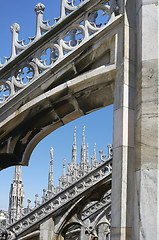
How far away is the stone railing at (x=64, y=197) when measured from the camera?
13062 millimetres

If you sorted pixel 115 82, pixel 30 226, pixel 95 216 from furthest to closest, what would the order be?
1. pixel 95 216
2. pixel 30 226
3. pixel 115 82

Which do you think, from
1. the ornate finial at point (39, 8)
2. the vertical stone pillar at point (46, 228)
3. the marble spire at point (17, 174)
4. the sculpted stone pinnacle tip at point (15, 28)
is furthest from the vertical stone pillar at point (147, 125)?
the marble spire at point (17, 174)

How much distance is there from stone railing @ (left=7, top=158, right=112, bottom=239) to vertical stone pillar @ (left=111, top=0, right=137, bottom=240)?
9727mm

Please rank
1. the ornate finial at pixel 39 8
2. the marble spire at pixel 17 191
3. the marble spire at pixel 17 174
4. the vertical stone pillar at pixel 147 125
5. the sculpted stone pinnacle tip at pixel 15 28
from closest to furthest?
the vertical stone pillar at pixel 147 125 → the ornate finial at pixel 39 8 → the sculpted stone pinnacle tip at pixel 15 28 → the marble spire at pixel 17 191 → the marble spire at pixel 17 174

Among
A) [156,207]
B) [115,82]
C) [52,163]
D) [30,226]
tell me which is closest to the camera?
[156,207]

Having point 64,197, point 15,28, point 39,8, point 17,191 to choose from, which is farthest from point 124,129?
point 17,191

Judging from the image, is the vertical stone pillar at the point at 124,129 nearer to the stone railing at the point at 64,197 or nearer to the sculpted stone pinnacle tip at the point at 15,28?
the sculpted stone pinnacle tip at the point at 15,28

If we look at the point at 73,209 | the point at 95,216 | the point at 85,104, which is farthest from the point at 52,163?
the point at 85,104

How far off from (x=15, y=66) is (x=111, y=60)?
1.18 m

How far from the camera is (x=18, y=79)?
4258mm

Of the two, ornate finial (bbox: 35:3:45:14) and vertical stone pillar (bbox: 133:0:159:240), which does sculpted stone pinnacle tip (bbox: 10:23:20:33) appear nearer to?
ornate finial (bbox: 35:3:45:14)

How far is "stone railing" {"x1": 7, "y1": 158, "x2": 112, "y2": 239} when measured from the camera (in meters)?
13.1

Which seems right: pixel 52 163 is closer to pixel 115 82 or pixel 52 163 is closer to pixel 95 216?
pixel 95 216

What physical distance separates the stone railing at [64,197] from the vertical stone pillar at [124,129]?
9727 millimetres
